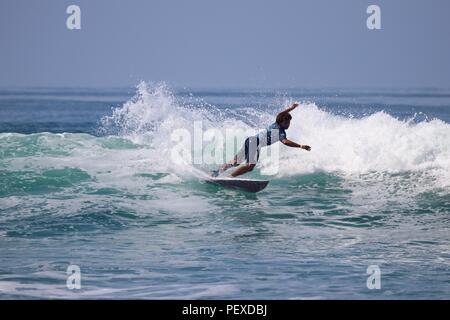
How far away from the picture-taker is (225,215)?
13914 millimetres

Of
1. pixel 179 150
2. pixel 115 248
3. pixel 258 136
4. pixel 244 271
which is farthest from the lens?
pixel 179 150

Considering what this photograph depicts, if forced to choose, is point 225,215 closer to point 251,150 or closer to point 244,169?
point 251,150

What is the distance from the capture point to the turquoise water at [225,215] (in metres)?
9.70

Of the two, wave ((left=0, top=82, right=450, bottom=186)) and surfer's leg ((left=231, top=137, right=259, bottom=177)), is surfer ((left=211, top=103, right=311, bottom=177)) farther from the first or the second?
wave ((left=0, top=82, right=450, bottom=186))

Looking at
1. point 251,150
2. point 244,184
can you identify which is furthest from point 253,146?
point 244,184

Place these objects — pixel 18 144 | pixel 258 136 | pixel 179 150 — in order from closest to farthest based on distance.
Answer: pixel 258 136 < pixel 179 150 < pixel 18 144

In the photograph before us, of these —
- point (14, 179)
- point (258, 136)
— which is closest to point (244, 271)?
point (258, 136)

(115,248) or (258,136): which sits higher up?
(258,136)

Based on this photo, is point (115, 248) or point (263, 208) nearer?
point (115, 248)

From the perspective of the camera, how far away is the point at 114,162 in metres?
19.4

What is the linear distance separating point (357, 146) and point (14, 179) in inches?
323

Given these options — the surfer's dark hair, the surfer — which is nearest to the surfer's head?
the surfer's dark hair
